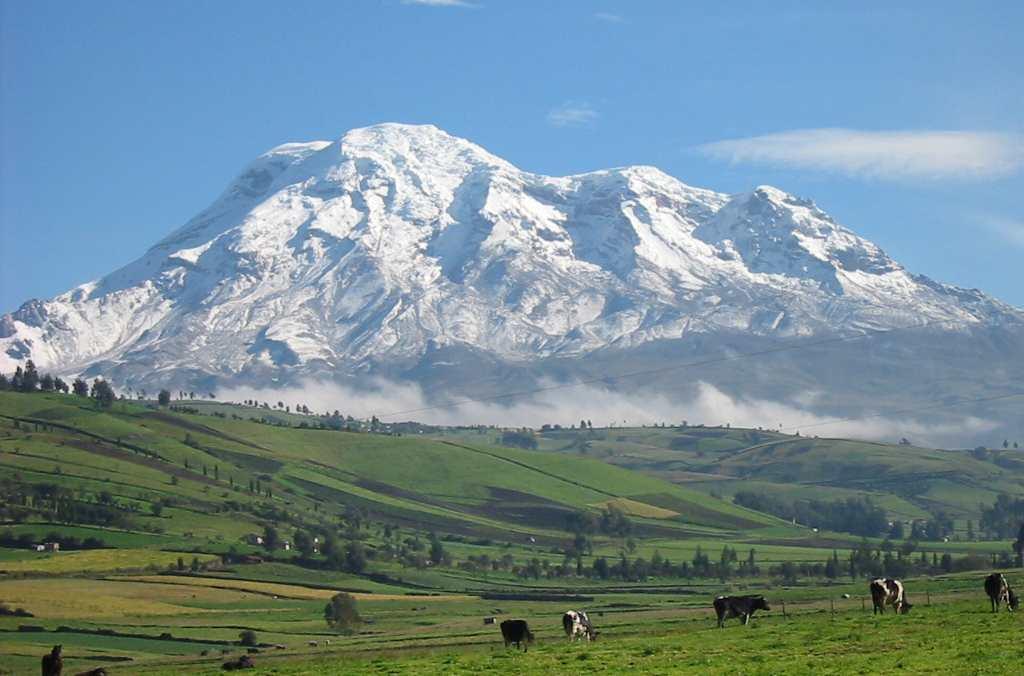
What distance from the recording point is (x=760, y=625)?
214 ft

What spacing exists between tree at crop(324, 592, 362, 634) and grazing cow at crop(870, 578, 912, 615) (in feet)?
225

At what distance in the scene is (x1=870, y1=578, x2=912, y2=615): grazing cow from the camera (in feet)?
214

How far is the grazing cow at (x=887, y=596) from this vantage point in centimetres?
6512

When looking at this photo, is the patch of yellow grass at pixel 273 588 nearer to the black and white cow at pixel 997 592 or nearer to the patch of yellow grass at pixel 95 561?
the patch of yellow grass at pixel 95 561

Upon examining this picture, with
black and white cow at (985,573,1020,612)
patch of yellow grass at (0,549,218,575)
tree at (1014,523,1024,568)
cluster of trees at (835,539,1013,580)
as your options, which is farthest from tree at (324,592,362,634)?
tree at (1014,523,1024,568)

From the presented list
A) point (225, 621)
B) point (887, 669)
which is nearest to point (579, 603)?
point (225, 621)

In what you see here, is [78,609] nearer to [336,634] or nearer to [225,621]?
[225,621]

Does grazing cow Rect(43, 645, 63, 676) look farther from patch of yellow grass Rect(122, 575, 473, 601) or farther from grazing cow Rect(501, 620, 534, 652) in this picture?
patch of yellow grass Rect(122, 575, 473, 601)

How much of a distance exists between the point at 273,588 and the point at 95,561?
74.1ft

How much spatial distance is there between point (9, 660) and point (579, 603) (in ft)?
248

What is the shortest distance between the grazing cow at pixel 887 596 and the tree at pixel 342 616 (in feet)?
225

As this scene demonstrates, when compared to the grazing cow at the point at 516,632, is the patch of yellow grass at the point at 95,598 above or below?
below

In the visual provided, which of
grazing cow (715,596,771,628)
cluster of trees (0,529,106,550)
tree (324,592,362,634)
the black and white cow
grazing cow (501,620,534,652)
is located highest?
cluster of trees (0,529,106,550)

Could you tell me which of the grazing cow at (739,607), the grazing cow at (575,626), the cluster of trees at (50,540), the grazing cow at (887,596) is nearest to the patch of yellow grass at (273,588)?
the cluster of trees at (50,540)
